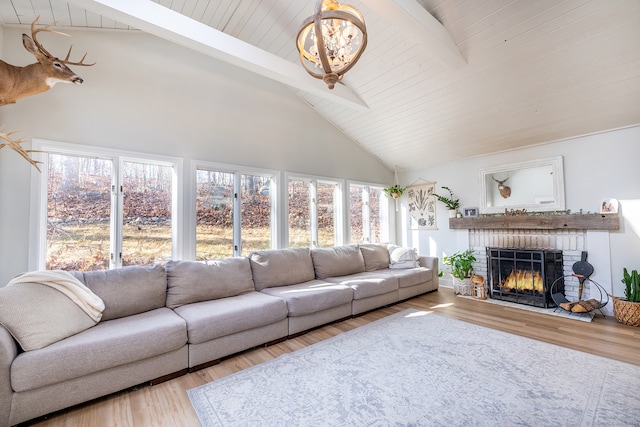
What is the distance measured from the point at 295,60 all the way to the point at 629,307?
5210 mm

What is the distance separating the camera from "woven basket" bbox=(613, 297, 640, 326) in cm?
311

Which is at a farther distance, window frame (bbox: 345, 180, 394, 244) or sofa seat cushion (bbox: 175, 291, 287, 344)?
window frame (bbox: 345, 180, 394, 244)

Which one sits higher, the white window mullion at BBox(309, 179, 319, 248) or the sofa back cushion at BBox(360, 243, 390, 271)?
the white window mullion at BBox(309, 179, 319, 248)

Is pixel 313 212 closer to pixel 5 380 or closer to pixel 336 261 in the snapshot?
pixel 336 261

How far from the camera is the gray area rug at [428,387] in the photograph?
1727 mm

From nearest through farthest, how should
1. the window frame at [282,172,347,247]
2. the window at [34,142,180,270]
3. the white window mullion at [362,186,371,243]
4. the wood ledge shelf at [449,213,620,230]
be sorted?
1. the window at [34,142,180,270]
2. the wood ledge shelf at [449,213,620,230]
3. the window frame at [282,172,347,247]
4. the white window mullion at [362,186,371,243]

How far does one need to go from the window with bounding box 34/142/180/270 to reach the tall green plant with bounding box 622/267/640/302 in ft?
18.2

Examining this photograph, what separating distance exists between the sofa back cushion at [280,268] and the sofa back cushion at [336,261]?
0.44 feet

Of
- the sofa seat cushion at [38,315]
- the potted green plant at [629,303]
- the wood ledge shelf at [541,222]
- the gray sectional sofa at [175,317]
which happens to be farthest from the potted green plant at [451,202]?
the sofa seat cushion at [38,315]

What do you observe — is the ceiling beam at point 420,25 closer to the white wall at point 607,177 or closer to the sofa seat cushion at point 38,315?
the white wall at point 607,177

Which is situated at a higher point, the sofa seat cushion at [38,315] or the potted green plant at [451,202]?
the potted green plant at [451,202]

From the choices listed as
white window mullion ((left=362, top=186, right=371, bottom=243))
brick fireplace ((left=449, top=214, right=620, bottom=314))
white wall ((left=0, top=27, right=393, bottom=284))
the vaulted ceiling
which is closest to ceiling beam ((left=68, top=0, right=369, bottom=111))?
the vaulted ceiling

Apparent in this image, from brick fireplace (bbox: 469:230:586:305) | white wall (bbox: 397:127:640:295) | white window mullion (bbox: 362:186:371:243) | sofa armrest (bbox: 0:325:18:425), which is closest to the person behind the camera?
sofa armrest (bbox: 0:325:18:425)

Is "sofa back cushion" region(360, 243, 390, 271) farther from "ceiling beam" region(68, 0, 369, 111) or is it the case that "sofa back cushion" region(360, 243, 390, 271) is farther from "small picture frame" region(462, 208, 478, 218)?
"ceiling beam" region(68, 0, 369, 111)
